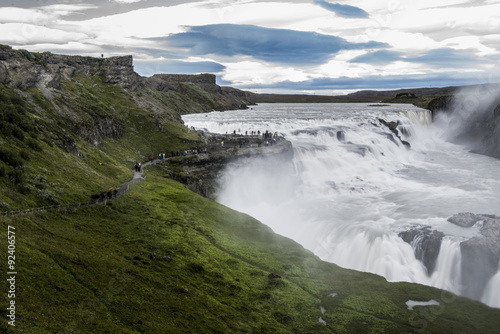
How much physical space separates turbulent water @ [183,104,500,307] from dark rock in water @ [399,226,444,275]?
565 millimetres

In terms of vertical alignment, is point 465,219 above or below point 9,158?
below

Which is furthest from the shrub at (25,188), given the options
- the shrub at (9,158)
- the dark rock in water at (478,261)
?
the dark rock in water at (478,261)

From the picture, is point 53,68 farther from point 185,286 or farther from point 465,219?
point 465,219

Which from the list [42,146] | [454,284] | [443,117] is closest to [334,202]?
[454,284]

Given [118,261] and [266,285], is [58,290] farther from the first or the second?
[266,285]

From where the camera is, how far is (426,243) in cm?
4269

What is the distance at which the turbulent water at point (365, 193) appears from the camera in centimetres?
4306

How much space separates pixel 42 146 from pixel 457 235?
52818mm

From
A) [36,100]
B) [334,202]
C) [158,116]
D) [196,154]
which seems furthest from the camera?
[158,116]

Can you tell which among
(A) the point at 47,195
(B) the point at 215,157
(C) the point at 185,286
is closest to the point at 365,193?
(B) the point at 215,157

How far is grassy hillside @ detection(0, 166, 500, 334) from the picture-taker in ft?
68.9

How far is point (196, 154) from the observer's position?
7638cm

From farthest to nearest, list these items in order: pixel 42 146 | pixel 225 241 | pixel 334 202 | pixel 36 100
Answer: pixel 334 202, pixel 36 100, pixel 42 146, pixel 225 241

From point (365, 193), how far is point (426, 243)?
30649mm
